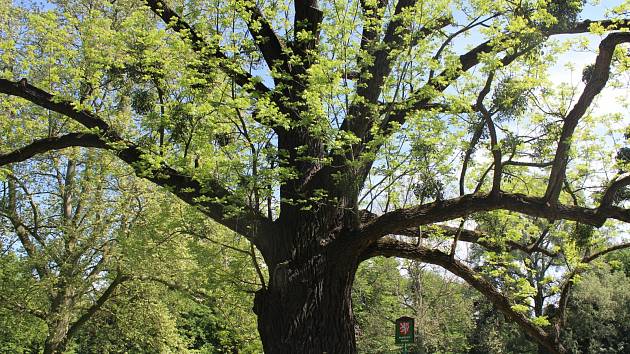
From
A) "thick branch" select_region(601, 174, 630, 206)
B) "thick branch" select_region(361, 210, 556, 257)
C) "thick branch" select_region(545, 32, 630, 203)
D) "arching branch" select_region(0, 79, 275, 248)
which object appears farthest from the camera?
"thick branch" select_region(361, 210, 556, 257)

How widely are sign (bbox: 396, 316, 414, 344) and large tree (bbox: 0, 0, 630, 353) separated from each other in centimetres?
114

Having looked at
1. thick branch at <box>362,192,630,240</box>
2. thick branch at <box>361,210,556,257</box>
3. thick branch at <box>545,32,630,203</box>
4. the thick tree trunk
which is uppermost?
thick branch at <box>545,32,630,203</box>

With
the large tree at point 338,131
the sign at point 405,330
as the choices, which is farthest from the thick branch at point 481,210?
the sign at point 405,330

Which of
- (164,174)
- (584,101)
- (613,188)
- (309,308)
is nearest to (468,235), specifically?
(613,188)

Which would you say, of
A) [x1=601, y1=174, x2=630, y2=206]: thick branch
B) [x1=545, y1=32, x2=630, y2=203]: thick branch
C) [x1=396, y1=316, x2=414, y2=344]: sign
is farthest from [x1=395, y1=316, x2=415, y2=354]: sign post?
[x1=601, y1=174, x2=630, y2=206]: thick branch

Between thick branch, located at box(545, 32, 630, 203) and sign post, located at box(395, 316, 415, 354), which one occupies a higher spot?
thick branch, located at box(545, 32, 630, 203)

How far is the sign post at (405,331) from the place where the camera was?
7.97 metres

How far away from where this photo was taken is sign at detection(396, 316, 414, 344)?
7973 millimetres

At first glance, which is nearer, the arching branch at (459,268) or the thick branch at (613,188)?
the thick branch at (613,188)

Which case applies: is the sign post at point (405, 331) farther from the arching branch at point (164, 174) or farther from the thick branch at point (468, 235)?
the arching branch at point (164, 174)

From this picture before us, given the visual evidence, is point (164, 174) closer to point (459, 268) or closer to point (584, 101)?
point (459, 268)

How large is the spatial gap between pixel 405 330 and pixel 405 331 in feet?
0.05

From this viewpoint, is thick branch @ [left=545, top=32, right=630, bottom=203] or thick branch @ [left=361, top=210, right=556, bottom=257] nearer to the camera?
thick branch @ [left=545, top=32, right=630, bottom=203]

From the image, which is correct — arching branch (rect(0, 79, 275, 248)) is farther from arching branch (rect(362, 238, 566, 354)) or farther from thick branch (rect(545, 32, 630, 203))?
thick branch (rect(545, 32, 630, 203))
